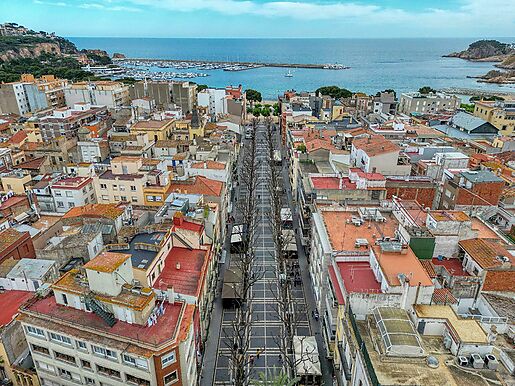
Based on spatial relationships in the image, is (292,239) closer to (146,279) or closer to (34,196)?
(146,279)

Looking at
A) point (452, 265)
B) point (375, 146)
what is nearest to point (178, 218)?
point (452, 265)

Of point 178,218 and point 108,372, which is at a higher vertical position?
point 178,218

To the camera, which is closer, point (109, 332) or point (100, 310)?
point (109, 332)

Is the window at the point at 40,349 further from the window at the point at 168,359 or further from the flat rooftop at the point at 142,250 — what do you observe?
the window at the point at 168,359

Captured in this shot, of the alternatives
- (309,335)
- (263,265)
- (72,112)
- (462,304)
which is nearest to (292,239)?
(263,265)

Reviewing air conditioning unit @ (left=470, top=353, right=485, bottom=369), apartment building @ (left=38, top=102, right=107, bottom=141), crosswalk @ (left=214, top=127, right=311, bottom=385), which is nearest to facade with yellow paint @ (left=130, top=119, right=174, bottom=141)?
apartment building @ (left=38, top=102, right=107, bottom=141)

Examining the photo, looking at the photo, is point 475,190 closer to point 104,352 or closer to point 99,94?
point 104,352

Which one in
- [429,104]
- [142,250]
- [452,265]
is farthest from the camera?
[429,104]

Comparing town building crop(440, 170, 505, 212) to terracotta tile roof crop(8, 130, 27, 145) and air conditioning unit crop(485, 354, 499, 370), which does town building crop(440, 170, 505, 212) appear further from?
terracotta tile roof crop(8, 130, 27, 145)
